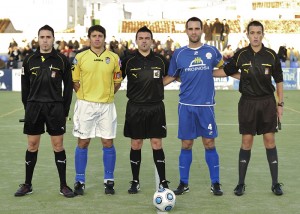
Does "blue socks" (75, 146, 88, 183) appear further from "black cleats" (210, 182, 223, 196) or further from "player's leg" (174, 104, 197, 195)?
"black cleats" (210, 182, 223, 196)

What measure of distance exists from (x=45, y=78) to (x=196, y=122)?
1.93m

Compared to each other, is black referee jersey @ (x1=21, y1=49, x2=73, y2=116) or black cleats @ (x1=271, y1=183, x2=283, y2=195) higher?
black referee jersey @ (x1=21, y1=49, x2=73, y2=116)

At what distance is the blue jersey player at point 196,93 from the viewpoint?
8359 mm

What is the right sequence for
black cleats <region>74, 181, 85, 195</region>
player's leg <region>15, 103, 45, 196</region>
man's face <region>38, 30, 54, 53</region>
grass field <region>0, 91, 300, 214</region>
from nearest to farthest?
1. grass field <region>0, 91, 300, 214</region>
2. man's face <region>38, 30, 54, 53</region>
3. player's leg <region>15, 103, 45, 196</region>
4. black cleats <region>74, 181, 85, 195</region>

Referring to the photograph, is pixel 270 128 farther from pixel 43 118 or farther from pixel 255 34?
pixel 43 118

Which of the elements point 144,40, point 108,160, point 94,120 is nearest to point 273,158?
point 108,160

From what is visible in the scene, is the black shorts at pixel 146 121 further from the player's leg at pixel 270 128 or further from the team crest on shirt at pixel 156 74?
the player's leg at pixel 270 128

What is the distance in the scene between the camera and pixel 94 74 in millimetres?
8289

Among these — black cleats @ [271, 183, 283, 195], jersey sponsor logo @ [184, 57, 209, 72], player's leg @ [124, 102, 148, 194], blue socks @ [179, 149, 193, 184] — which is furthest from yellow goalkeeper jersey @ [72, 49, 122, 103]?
black cleats @ [271, 183, 283, 195]

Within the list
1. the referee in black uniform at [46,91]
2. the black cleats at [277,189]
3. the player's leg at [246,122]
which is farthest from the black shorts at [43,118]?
the black cleats at [277,189]

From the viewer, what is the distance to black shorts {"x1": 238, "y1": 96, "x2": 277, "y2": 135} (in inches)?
325

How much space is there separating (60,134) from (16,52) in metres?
25.7

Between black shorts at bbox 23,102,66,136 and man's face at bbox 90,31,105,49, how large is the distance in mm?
839

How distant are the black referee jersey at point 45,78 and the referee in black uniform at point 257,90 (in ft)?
6.87
